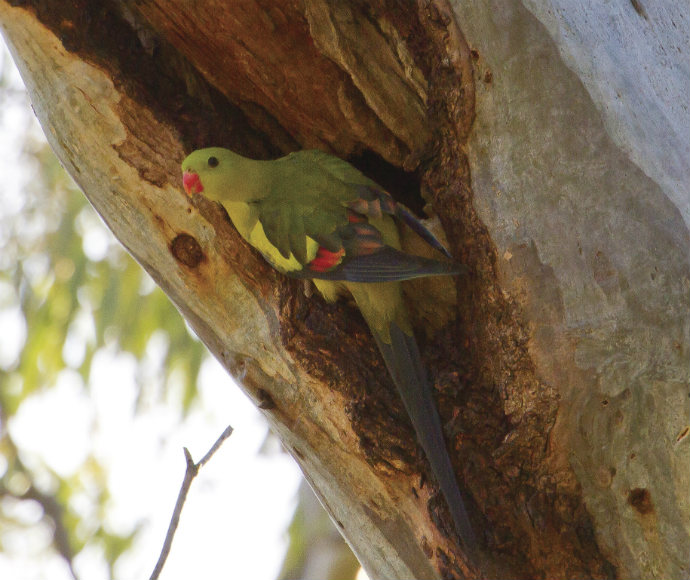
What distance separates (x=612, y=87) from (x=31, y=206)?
2.92 meters

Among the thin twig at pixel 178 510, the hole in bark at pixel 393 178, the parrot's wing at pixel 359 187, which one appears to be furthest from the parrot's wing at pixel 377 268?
the thin twig at pixel 178 510

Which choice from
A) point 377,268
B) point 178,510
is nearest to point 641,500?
point 377,268

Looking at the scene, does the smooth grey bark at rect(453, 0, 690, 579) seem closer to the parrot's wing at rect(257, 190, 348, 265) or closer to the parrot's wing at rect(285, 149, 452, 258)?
the parrot's wing at rect(285, 149, 452, 258)

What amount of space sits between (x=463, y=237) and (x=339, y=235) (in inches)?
15.8

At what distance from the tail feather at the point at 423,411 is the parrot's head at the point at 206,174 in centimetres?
52

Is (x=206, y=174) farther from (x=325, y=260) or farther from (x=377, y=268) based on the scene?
(x=377, y=268)

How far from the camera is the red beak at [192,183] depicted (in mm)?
1852

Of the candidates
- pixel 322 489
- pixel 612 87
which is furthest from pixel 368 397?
pixel 612 87

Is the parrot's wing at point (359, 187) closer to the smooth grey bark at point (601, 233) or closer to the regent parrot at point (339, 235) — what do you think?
the regent parrot at point (339, 235)

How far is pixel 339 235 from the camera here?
200 cm

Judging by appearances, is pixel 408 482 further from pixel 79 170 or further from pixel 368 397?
pixel 79 170

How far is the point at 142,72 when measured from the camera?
78.3 inches

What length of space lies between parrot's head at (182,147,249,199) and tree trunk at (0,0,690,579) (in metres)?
0.06

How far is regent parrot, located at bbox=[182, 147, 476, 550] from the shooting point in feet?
5.59
